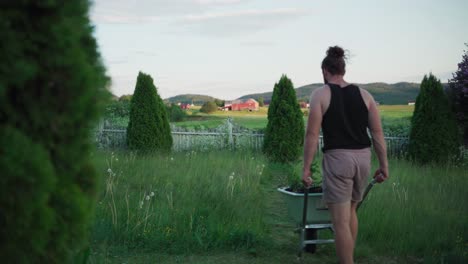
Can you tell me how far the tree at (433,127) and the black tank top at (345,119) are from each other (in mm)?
7652

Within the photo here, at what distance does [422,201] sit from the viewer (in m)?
6.41

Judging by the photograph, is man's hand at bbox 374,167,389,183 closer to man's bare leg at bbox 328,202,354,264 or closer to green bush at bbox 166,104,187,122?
man's bare leg at bbox 328,202,354,264

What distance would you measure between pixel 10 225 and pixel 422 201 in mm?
5749

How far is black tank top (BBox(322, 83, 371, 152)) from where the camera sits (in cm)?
377

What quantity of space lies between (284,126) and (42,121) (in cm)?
1031

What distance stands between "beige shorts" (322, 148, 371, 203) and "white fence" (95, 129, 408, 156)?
1026 cm

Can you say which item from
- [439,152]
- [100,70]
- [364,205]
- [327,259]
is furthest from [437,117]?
[100,70]

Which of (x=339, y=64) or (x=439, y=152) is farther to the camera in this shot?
(x=439, y=152)

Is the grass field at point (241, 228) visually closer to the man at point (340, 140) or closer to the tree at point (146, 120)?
the man at point (340, 140)

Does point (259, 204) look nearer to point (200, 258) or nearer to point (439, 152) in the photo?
point (200, 258)

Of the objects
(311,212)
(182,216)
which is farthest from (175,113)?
(311,212)

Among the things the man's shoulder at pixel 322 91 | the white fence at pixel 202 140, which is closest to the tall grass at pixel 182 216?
the man's shoulder at pixel 322 91

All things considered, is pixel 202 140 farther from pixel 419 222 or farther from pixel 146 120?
pixel 419 222

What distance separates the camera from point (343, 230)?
375cm
